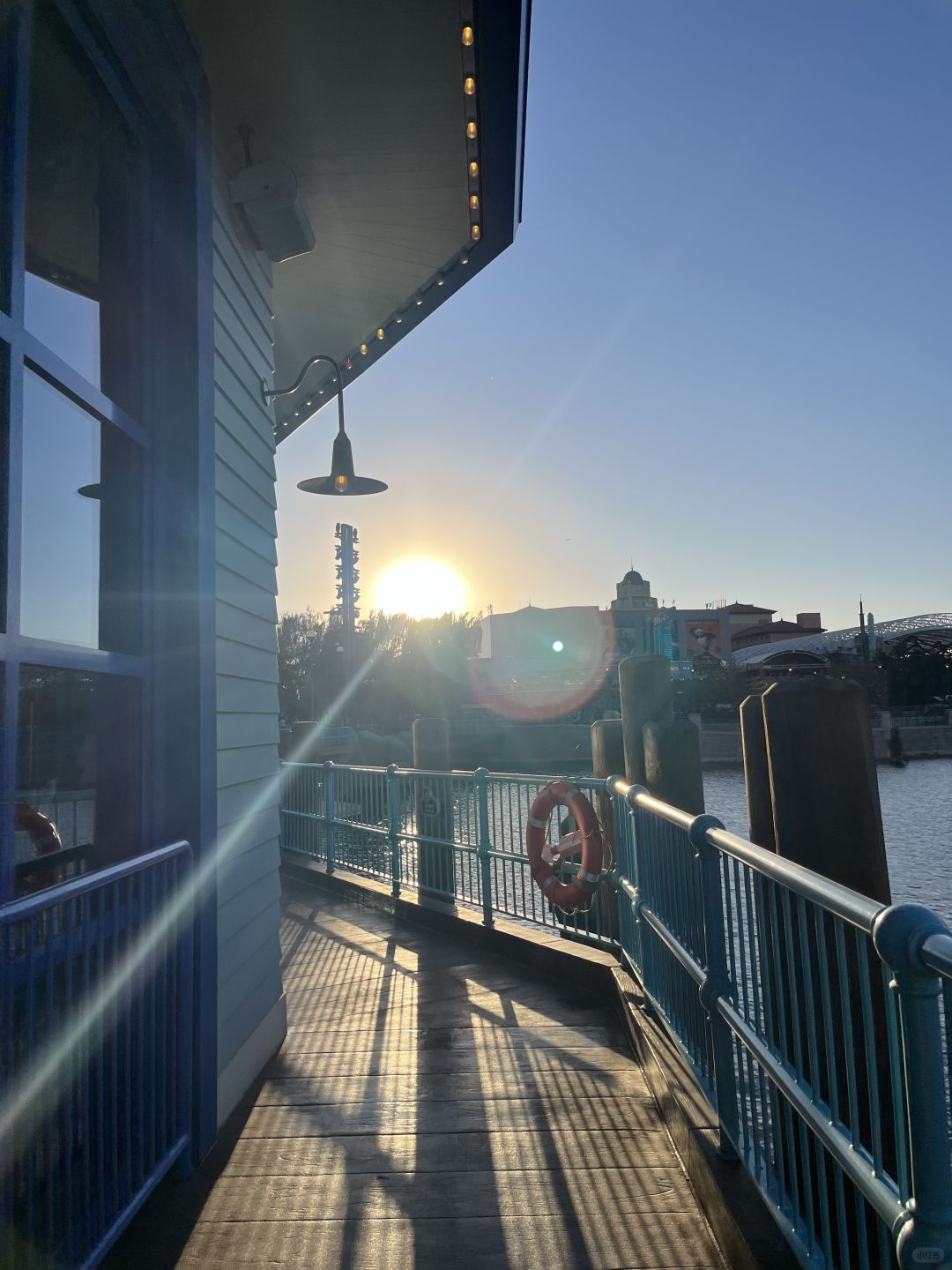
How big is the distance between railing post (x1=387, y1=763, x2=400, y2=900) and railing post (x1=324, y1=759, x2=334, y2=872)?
1263mm

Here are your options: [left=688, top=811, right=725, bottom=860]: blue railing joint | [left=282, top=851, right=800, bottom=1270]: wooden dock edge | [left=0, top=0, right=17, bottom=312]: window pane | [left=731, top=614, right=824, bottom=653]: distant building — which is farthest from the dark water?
[left=731, top=614, right=824, bottom=653]: distant building

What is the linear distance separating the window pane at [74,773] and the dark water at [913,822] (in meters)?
8.43

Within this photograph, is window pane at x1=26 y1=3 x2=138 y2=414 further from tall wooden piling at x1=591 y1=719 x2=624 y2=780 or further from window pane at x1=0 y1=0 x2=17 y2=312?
tall wooden piling at x1=591 y1=719 x2=624 y2=780

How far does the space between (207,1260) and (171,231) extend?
3.40 m

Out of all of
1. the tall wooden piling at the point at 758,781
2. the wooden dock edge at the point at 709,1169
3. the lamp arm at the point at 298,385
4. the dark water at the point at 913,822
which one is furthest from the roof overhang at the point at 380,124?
the dark water at the point at 913,822

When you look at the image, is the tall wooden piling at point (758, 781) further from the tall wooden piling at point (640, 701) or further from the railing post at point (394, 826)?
the railing post at point (394, 826)

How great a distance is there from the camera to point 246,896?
407 centimetres

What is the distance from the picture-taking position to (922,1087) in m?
1.41

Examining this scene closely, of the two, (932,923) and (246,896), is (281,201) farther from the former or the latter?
(932,923)

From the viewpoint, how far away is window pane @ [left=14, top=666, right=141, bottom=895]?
2.39m

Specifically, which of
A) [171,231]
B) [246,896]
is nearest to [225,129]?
[171,231]

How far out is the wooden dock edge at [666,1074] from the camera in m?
2.41

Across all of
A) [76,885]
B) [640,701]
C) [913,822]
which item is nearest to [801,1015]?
[76,885]

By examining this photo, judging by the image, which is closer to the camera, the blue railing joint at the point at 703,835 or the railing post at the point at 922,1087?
the railing post at the point at 922,1087
